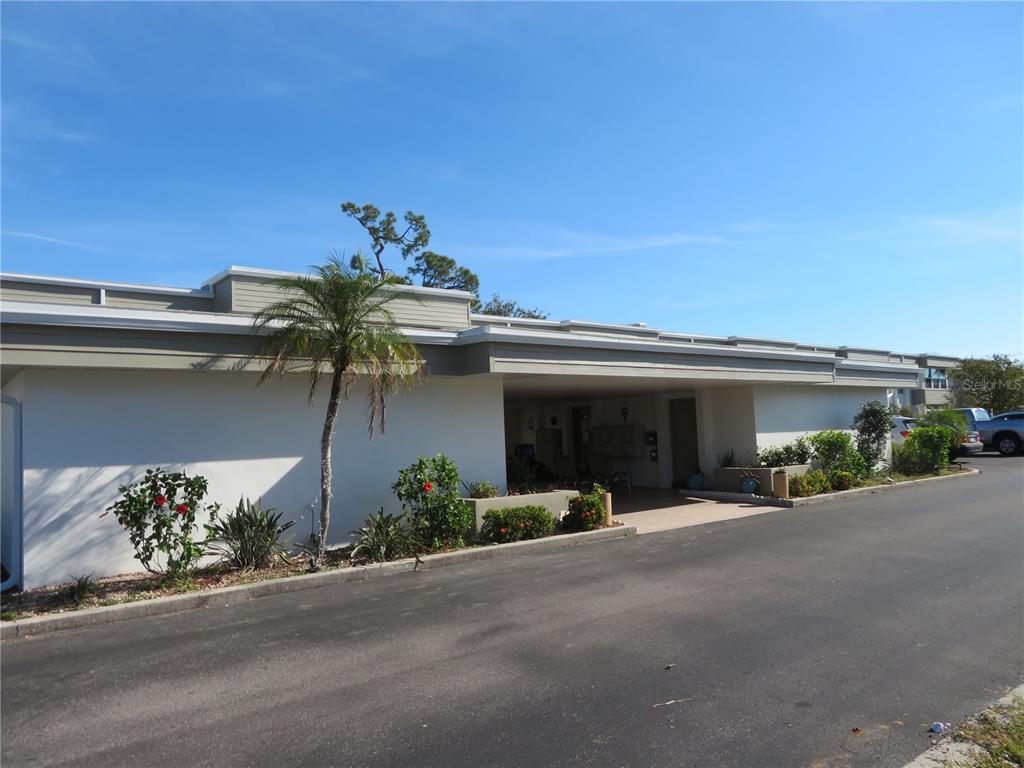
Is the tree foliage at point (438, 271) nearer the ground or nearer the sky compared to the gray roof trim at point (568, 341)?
nearer the sky

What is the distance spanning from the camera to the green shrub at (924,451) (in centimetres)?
2080

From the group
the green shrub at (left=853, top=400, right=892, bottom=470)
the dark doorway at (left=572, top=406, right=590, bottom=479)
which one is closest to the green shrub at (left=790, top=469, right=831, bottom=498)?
the green shrub at (left=853, top=400, right=892, bottom=470)

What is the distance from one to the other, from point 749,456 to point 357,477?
11175 mm

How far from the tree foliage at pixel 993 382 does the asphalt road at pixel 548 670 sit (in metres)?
→ 34.2

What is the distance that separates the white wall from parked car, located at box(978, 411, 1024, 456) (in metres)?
25.6

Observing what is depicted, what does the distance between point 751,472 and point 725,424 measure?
197cm

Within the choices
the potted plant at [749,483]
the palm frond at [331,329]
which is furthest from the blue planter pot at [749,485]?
the palm frond at [331,329]

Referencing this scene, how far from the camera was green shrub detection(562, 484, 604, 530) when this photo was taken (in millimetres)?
12023

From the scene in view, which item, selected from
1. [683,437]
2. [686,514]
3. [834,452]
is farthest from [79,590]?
[834,452]

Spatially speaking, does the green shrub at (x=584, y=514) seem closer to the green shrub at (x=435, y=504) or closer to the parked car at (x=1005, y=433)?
the green shrub at (x=435, y=504)

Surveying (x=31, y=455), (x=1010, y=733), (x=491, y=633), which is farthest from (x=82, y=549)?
(x=1010, y=733)

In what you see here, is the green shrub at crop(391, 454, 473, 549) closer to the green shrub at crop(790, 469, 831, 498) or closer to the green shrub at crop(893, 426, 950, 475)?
the green shrub at crop(790, 469, 831, 498)

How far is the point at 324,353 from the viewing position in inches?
372

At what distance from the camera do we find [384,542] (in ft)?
32.5
